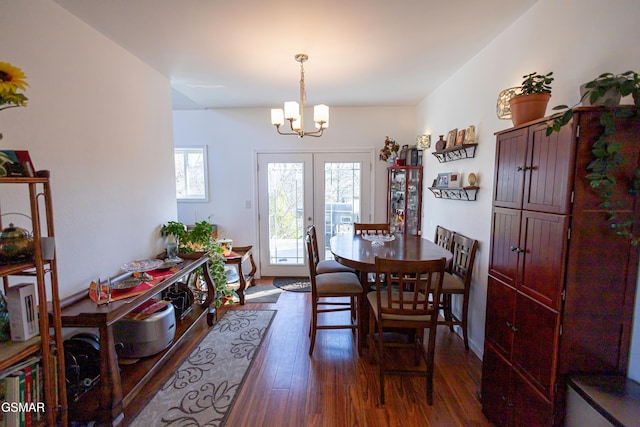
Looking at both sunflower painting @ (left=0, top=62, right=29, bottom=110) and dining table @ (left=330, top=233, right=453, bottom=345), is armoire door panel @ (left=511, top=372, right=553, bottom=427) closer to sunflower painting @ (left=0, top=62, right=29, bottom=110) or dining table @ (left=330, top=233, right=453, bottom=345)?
dining table @ (left=330, top=233, right=453, bottom=345)

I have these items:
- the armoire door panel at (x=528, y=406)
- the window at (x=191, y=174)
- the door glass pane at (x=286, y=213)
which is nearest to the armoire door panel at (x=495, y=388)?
the armoire door panel at (x=528, y=406)

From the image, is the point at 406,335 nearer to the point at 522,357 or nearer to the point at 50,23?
the point at 522,357

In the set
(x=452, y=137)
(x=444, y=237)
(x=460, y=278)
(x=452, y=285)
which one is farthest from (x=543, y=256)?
(x=452, y=137)

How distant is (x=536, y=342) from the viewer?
1359 mm

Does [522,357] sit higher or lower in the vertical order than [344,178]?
lower

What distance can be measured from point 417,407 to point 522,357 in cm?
78

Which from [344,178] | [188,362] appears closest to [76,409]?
[188,362]

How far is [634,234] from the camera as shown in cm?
117

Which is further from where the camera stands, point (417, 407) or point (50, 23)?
point (417, 407)

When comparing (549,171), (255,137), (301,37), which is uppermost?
(301,37)

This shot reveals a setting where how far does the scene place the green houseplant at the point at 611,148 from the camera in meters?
1.08

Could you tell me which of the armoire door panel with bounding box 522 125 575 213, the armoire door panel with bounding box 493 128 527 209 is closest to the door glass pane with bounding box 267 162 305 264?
the armoire door panel with bounding box 493 128 527 209

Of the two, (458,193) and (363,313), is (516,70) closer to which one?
(458,193)

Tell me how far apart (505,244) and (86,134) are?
2.82 m
